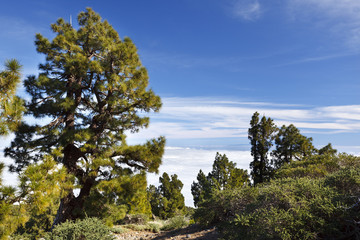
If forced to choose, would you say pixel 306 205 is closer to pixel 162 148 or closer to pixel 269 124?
pixel 162 148

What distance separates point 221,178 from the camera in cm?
2172

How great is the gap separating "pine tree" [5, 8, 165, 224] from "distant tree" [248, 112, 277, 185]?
16.1 metres

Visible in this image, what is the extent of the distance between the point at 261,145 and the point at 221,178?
564 centimetres

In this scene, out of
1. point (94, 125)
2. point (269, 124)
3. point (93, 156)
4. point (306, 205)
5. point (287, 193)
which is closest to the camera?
point (306, 205)

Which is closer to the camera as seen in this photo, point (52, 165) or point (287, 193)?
point (287, 193)

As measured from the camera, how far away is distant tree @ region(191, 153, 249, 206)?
19.1m

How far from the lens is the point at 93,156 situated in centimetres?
957

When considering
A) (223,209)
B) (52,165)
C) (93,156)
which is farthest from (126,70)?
(223,209)

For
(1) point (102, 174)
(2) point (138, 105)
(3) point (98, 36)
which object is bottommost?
(1) point (102, 174)

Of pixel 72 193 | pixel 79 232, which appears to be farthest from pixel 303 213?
pixel 72 193

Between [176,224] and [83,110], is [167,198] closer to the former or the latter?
[176,224]

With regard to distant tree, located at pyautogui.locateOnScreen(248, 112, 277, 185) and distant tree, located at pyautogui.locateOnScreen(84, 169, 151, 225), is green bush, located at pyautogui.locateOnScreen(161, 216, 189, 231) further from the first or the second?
distant tree, located at pyautogui.locateOnScreen(248, 112, 277, 185)

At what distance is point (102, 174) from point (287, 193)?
23.9 ft

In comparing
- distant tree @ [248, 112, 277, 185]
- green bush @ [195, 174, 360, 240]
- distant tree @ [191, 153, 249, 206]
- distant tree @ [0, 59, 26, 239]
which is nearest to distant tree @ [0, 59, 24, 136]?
distant tree @ [0, 59, 26, 239]
